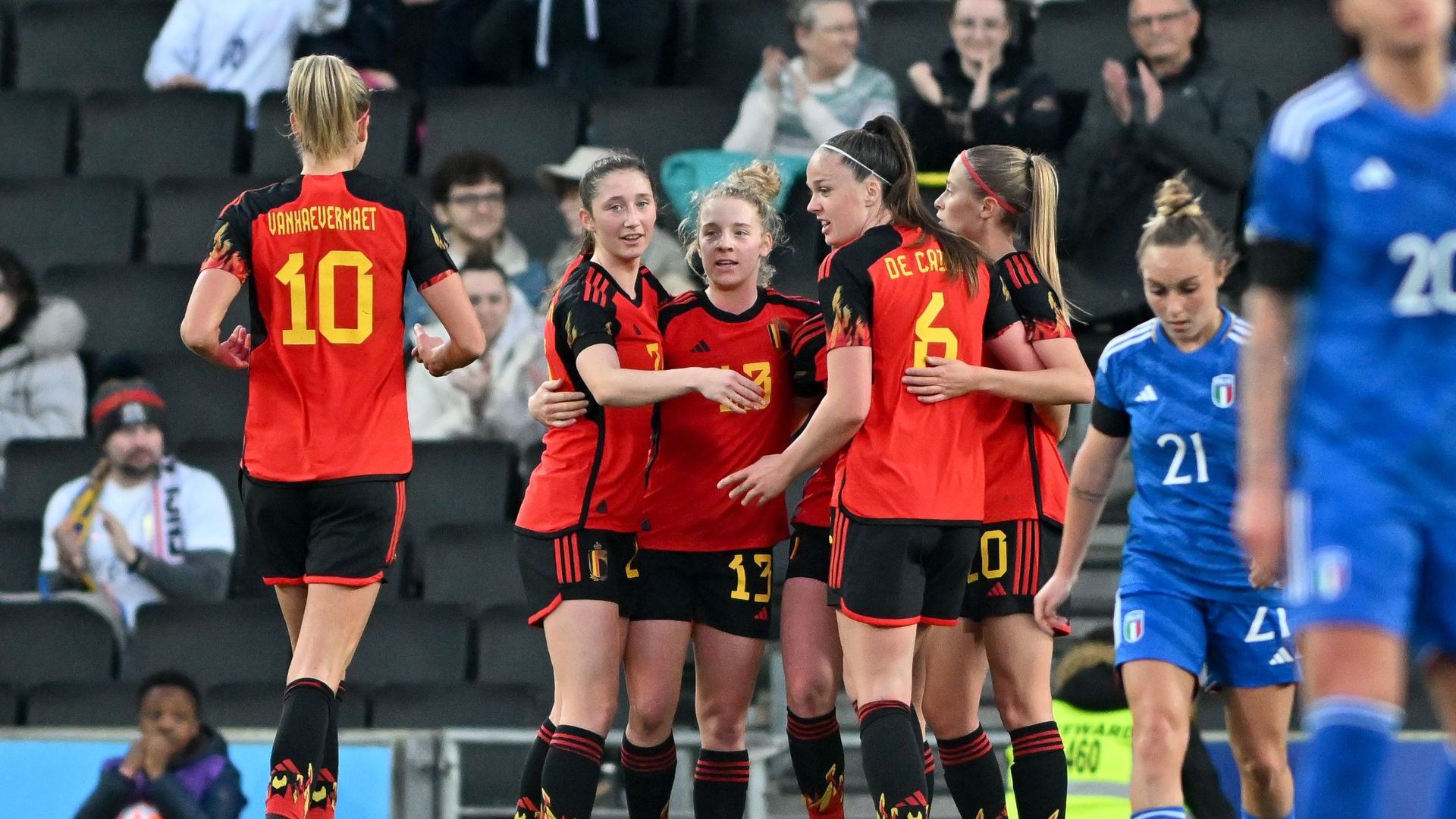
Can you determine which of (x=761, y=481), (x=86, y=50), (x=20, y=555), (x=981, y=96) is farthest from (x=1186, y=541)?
(x=86, y=50)

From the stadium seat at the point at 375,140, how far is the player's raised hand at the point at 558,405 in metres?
5.31

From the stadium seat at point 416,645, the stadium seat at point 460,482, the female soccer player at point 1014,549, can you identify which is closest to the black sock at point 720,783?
the female soccer player at point 1014,549

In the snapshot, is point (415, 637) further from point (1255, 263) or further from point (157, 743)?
point (1255, 263)

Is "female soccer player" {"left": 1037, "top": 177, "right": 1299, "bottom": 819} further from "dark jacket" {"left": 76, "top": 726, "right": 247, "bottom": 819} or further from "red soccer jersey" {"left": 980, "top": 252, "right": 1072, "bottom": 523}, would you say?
"dark jacket" {"left": 76, "top": 726, "right": 247, "bottom": 819}

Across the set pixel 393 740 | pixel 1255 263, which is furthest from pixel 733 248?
pixel 393 740

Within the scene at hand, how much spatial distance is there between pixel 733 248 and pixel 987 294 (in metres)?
0.71

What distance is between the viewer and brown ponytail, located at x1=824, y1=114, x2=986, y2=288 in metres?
5.09

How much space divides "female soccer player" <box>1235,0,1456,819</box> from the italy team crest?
1.98 meters

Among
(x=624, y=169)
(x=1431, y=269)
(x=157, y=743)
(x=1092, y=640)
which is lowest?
(x=157, y=743)

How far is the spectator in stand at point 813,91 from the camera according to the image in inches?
371

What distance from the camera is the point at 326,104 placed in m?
5.09

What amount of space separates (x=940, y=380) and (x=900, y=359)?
11 centimetres

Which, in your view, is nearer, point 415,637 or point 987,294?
point 987,294

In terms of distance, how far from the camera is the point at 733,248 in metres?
5.38
